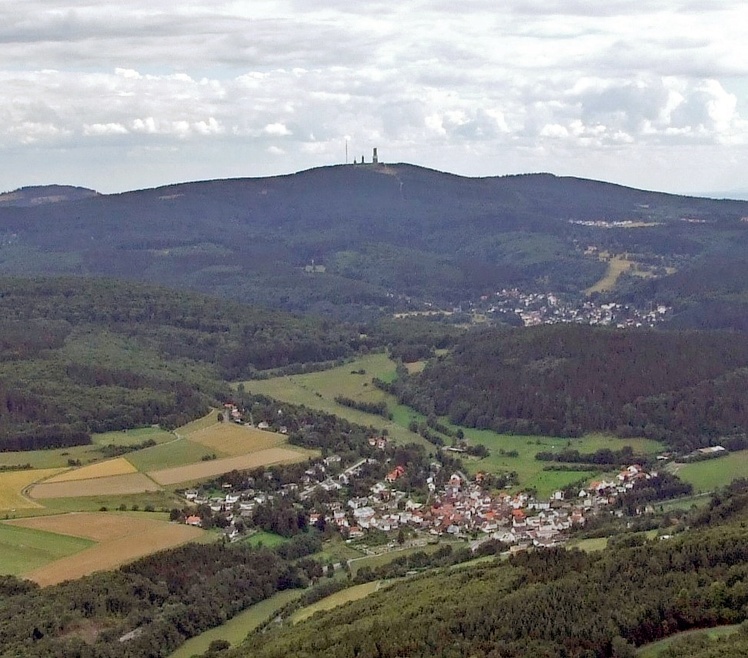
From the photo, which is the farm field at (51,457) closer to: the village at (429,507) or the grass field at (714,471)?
the village at (429,507)

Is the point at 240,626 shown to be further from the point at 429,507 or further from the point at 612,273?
the point at 612,273

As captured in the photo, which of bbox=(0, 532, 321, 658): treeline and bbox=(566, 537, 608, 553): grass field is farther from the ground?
bbox=(566, 537, 608, 553): grass field

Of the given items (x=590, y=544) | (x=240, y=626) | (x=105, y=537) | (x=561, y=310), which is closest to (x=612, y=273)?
(x=561, y=310)

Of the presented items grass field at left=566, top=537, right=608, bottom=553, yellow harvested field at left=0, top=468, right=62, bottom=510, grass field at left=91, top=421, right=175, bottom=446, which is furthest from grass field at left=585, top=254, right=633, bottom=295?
grass field at left=566, top=537, right=608, bottom=553

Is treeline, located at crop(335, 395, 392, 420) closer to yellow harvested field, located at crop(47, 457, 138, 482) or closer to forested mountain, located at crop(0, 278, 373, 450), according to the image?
forested mountain, located at crop(0, 278, 373, 450)

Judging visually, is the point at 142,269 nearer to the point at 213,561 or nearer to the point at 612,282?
the point at 612,282

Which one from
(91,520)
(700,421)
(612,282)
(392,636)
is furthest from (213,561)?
(612,282)
